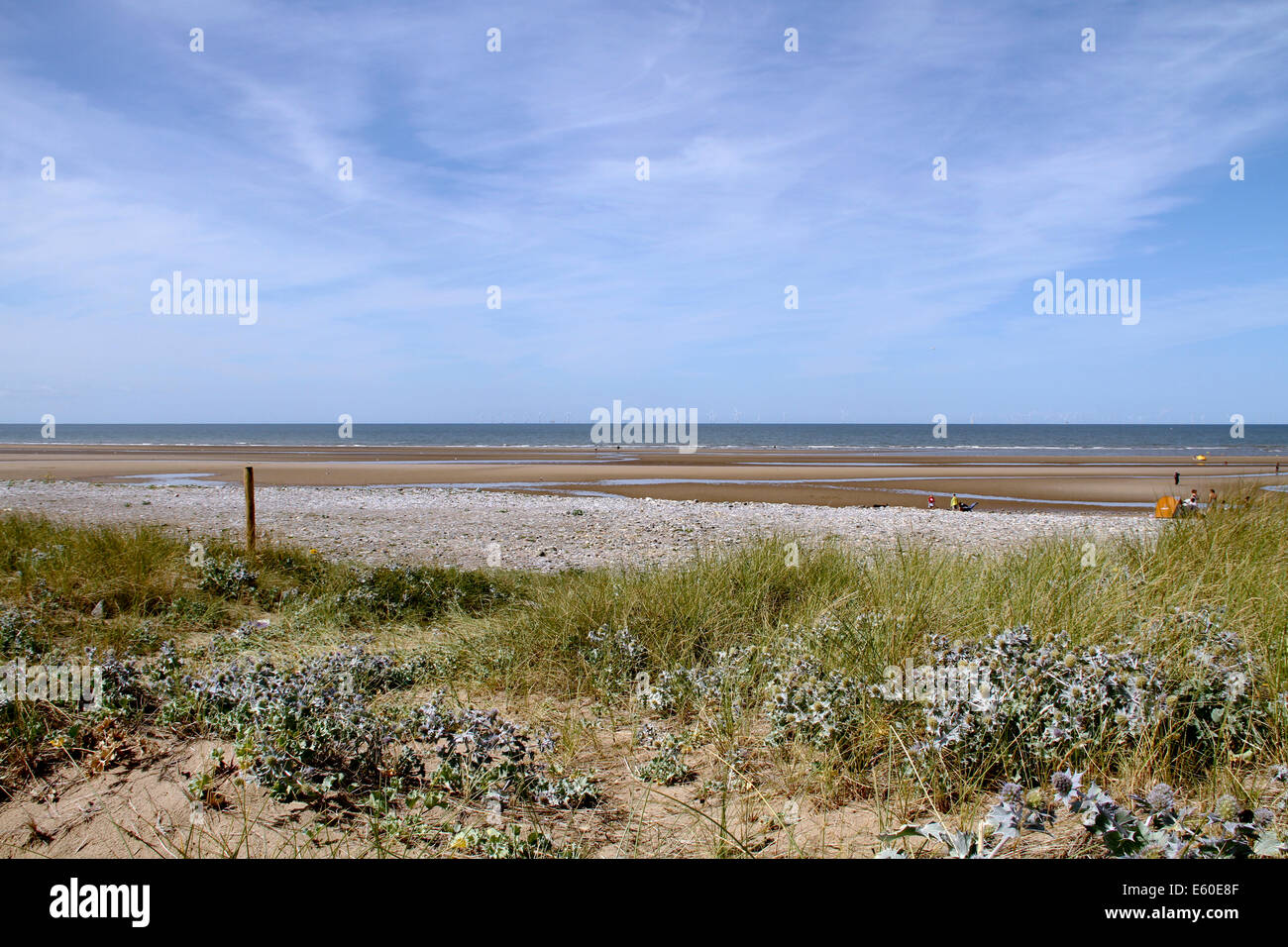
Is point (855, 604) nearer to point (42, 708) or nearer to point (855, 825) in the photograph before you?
point (855, 825)

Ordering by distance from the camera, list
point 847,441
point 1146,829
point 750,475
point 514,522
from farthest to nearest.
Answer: point 847,441
point 750,475
point 514,522
point 1146,829

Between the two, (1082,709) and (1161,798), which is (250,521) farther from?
(1161,798)

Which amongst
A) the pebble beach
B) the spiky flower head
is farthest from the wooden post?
the spiky flower head

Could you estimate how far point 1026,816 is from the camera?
2.60 m

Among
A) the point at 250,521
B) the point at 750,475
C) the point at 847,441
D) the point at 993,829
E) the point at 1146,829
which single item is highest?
the point at 847,441

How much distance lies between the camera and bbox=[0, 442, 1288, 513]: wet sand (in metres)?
24.0

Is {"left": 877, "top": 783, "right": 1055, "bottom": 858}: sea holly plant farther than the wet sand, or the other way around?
the wet sand

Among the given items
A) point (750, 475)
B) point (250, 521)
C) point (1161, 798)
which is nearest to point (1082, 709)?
point (1161, 798)

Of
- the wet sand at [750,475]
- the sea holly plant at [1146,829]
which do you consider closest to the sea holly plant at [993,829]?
the sea holly plant at [1146,829]

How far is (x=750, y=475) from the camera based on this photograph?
107 ft

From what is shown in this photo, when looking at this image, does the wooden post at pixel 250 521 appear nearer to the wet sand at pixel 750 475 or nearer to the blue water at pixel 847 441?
the wet sand at pixel 750 475

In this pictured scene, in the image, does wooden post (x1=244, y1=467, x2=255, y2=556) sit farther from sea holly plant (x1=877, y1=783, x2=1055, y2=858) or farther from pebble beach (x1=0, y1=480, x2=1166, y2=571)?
sea holly plant (x1=877, y1=783, x2=1055, y2=858)
